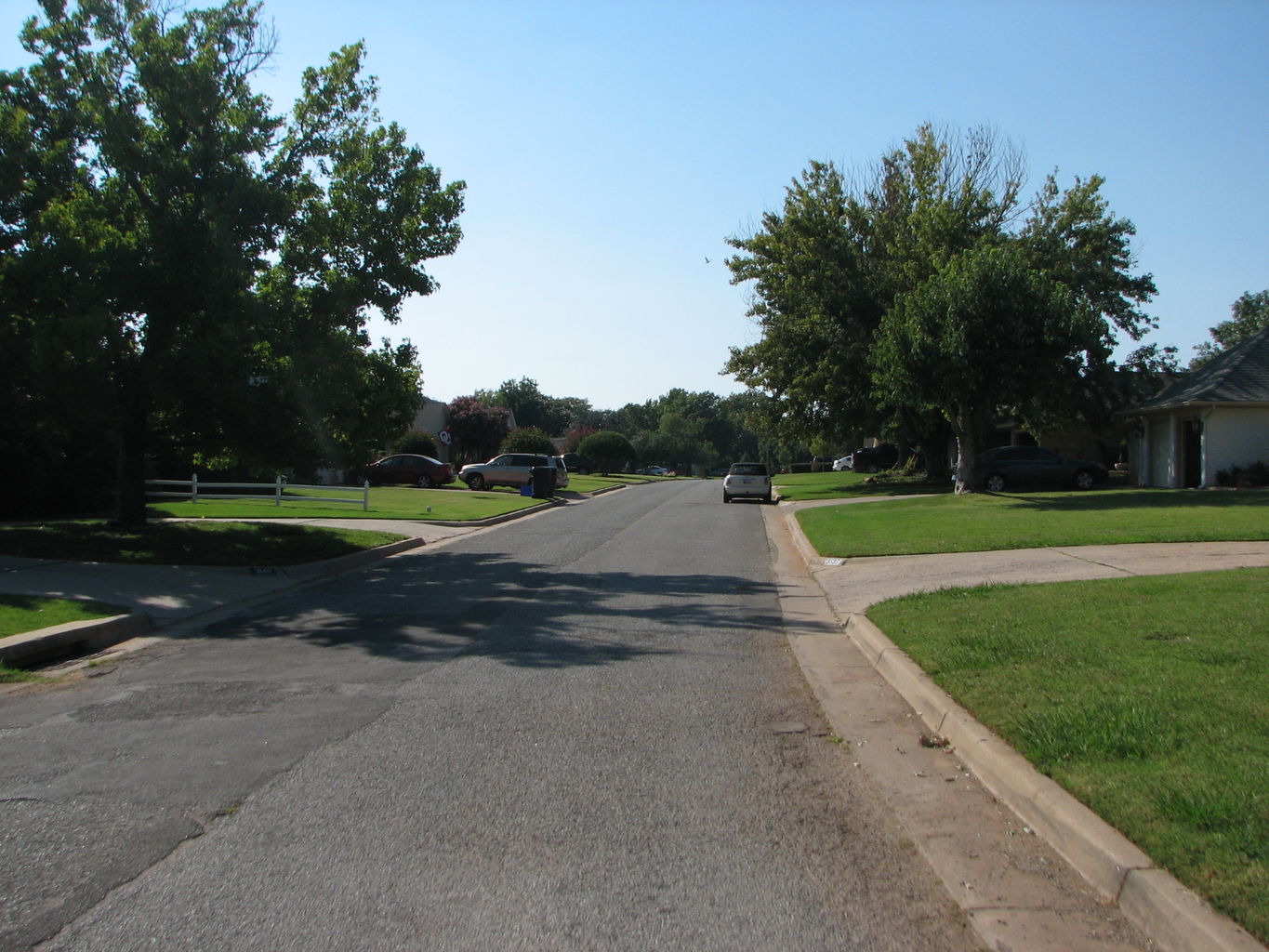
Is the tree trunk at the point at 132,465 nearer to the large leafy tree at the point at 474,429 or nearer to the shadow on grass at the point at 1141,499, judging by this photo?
the shadow on grass at the point at 1141,499

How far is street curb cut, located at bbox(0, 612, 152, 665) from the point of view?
9047mm

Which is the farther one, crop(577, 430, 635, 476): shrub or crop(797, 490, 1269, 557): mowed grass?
crop(577, 430, 635, 476): shrub

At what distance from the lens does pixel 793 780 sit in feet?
19.0

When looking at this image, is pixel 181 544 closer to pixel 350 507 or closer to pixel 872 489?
pixel 350 507

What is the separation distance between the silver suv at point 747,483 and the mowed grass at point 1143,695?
24310 mm

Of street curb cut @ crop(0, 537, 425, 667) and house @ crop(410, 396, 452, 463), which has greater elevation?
house @ crop(410, 396, 452, 463)

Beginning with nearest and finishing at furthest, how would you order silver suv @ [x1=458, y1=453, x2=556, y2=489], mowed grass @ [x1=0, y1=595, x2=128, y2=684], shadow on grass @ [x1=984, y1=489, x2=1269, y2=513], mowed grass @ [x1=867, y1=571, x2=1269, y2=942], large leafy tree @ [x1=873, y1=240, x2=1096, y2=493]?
1. mowed grass @ [x1=867, y1=571, x2=1269, y2=942]
2. mowed grass @ [x1=0, y1=595, x2=128, y2=684]
3. shadow on grass @ [x1=984, y1=489, x2=1269, y2=513]
4. large leafy tree @ [x1=873, y1=240, x2=1096, y2=493]
5. silver suv @ [x1=458, y1=453, x2=556, y2=489]

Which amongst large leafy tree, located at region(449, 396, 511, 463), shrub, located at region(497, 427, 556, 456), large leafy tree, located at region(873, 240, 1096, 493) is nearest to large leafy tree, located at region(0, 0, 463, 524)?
large leafy tree, located at region(873, 240, 1096, 493)

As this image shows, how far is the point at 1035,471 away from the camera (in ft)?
105

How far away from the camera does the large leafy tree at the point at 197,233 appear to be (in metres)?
14.5

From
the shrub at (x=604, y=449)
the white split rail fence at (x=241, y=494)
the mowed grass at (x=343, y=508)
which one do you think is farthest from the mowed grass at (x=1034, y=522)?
the shrub at (x=604, y=449)

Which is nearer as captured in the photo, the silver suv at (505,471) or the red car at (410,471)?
the silver suv at (505,471)

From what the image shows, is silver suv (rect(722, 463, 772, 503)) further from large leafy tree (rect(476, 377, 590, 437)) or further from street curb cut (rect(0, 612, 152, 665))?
large leafy tree (rect(476, 377, 590, 437))

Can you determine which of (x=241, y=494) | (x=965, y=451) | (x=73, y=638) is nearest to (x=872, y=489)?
(x=965, y=451)
